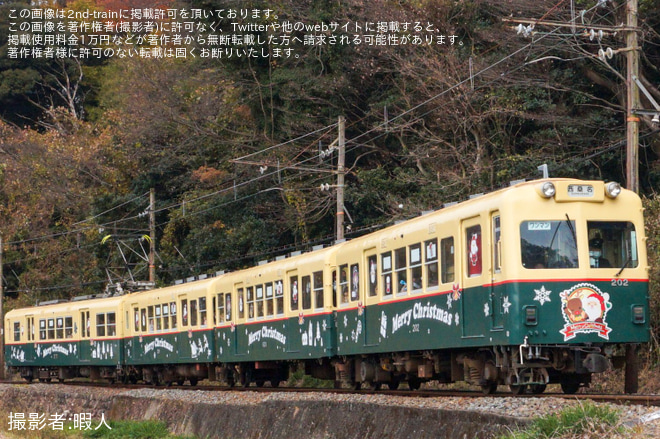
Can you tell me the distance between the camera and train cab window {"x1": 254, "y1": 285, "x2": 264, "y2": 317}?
74.2 feet

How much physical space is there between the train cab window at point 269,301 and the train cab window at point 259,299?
0.99 ft

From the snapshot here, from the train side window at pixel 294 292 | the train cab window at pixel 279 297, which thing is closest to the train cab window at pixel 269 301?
the train cab window at pixel 279 297

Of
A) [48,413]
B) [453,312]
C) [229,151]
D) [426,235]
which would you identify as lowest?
[48,413]

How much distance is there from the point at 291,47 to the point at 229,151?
16.9 ft

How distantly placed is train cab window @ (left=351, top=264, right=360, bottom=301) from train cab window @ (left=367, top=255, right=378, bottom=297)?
450 mm

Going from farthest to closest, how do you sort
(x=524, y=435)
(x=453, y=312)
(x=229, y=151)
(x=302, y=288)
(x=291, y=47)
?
(x=229, y=151), (x=291, y=47), (x=302, y=288), (x=453, y=312), (x=524, y=435)

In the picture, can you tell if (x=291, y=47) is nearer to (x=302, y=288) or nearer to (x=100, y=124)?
(x=302, y=288)

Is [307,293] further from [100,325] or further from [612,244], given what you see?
[100,325]

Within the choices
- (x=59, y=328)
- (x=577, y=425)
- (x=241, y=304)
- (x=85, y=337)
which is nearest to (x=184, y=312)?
(x=241, y=304)

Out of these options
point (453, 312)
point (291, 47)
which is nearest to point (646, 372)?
point (453, 312)

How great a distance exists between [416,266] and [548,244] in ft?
9.65

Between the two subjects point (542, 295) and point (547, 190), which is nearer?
point (542, 295)

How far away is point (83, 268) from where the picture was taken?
48.7m

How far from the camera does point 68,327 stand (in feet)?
114
